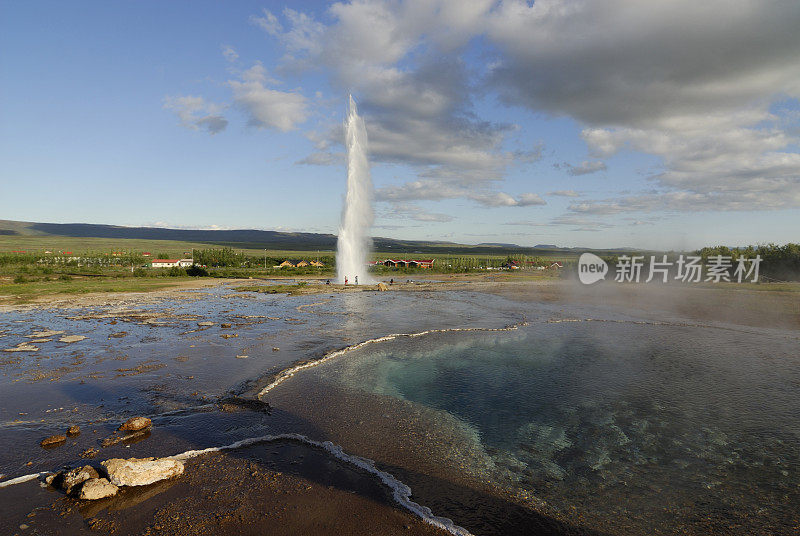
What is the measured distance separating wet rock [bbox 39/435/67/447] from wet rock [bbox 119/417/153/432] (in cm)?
141

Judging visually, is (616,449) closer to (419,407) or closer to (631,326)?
(419,407)

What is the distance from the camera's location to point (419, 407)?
15.5 m

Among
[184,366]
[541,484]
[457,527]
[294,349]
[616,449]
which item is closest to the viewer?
[457,527]

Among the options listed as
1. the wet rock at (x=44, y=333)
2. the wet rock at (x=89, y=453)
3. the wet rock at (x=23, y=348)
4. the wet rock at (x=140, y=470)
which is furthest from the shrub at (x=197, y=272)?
the wet rock at (x=140, y=470)

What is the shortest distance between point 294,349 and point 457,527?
651 inches

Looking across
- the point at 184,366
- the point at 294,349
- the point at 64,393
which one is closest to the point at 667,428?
the point at 294,349

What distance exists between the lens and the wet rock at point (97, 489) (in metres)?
9.04

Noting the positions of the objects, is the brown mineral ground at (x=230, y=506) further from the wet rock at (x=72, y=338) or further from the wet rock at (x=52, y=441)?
the wet rock at (x=72, y=338)

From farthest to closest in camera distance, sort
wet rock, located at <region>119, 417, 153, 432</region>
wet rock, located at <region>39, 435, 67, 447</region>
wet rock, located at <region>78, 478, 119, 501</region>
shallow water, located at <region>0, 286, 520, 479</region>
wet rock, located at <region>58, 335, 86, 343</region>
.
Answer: wet rock, located at <region>58, 335, 86, 343</region> < shallow water, located at <region>0, 286, 520, 479</region> < wet rock, located at <region>119, 417, 153, 432</region> < wet rock, located at <region>39, 435, 67, 447</region> < wet rock, located at <region>78, 478, 119, 501</region>

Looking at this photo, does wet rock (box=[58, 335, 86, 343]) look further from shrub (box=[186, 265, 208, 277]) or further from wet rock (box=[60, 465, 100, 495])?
shrub (box=[186, 265, 208, 277])

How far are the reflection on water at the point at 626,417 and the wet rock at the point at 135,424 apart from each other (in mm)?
7407

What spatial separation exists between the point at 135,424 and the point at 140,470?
333 centimetres

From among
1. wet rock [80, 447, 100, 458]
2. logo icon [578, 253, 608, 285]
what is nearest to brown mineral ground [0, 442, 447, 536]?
wet rock [80, 447, 100, 458]

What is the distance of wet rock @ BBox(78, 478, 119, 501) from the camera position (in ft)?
29.7
